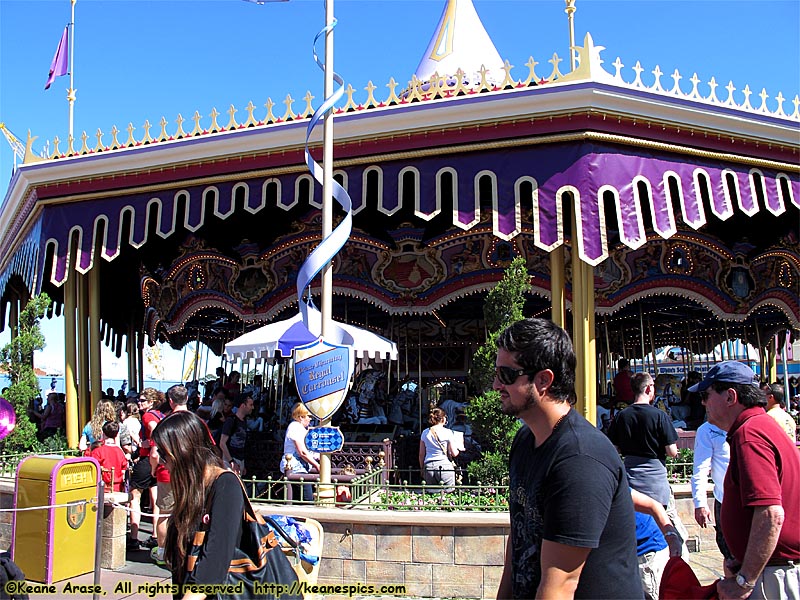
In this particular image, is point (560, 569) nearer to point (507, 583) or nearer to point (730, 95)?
point (507, 583)

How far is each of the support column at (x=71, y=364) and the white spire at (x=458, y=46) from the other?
889cm

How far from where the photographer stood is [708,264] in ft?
45.2

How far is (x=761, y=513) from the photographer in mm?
2938

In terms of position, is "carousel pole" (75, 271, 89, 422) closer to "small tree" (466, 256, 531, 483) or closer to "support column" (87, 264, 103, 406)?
"support column" (87, 264, 103, 406)

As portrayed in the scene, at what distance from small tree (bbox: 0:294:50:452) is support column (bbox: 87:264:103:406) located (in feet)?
3.50

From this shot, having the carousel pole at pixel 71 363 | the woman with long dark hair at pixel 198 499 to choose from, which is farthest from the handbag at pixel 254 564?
the carousel pole at pixel 71 363

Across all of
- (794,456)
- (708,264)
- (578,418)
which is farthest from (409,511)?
(708,264)

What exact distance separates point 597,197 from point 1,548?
9134 millimetres

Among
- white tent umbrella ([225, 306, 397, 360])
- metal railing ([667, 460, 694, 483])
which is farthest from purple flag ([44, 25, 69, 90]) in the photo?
metal railing ([667, 460, 694, 483])

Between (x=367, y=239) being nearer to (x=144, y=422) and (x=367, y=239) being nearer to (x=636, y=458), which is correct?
(x=144, y=422)

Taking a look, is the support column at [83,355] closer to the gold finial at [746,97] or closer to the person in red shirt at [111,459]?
the person in red shirt at [111,459]

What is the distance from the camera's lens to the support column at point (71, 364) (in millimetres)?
13180

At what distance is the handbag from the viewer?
281cm

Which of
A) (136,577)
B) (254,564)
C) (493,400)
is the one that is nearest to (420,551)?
(493,400)
